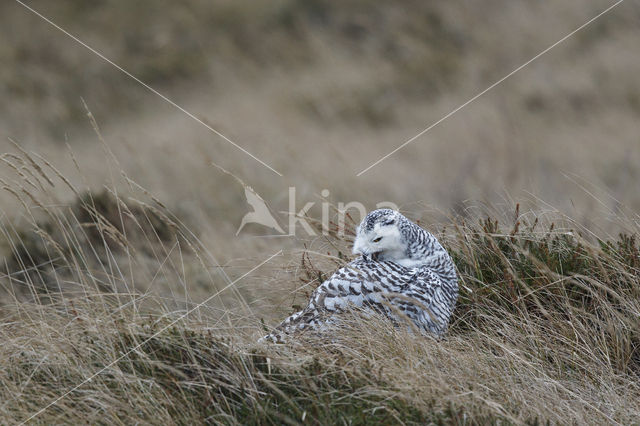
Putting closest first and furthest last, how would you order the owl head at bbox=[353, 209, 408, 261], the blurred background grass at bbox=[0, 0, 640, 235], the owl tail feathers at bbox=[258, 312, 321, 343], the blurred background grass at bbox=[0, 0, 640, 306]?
the owl tail feathers at bbox=[258, 312, 321, 343] → the owl head at bbox=[353, 209, 408, 261] → the blurred background grass at bbox=[0, 0, 640, 306] → the blurred background grass at bbox=[0, 0, 640, 235]

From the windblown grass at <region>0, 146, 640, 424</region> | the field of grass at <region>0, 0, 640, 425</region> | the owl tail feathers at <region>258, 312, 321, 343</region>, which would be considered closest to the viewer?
the windblown grass at <region>0, 146, 640, 424</region>

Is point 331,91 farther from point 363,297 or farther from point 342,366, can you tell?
point 342,366

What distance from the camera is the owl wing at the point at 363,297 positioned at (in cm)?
393

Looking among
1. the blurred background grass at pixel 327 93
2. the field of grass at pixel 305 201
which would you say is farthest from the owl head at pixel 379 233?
the blurred background grass at pixel 327 93

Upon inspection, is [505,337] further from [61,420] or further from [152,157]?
[152,157]

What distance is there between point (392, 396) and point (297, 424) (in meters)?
0.44

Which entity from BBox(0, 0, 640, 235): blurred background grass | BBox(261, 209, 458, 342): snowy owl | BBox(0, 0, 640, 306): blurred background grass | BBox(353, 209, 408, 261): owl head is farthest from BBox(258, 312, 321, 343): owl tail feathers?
BBox(0, 0, 640, 235): blurred background grass

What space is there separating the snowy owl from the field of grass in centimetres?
13

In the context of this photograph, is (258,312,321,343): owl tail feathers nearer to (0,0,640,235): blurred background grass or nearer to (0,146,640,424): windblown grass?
(0,146,640,424): windblown grass

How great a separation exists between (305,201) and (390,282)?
6.57 m

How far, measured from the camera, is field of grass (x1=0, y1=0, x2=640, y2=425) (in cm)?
338

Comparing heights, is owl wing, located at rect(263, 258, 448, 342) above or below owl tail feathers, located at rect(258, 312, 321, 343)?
above

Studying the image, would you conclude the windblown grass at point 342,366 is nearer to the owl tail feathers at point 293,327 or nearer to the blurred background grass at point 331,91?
the owl tail feathers at point 293,327

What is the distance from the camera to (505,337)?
161 inches
